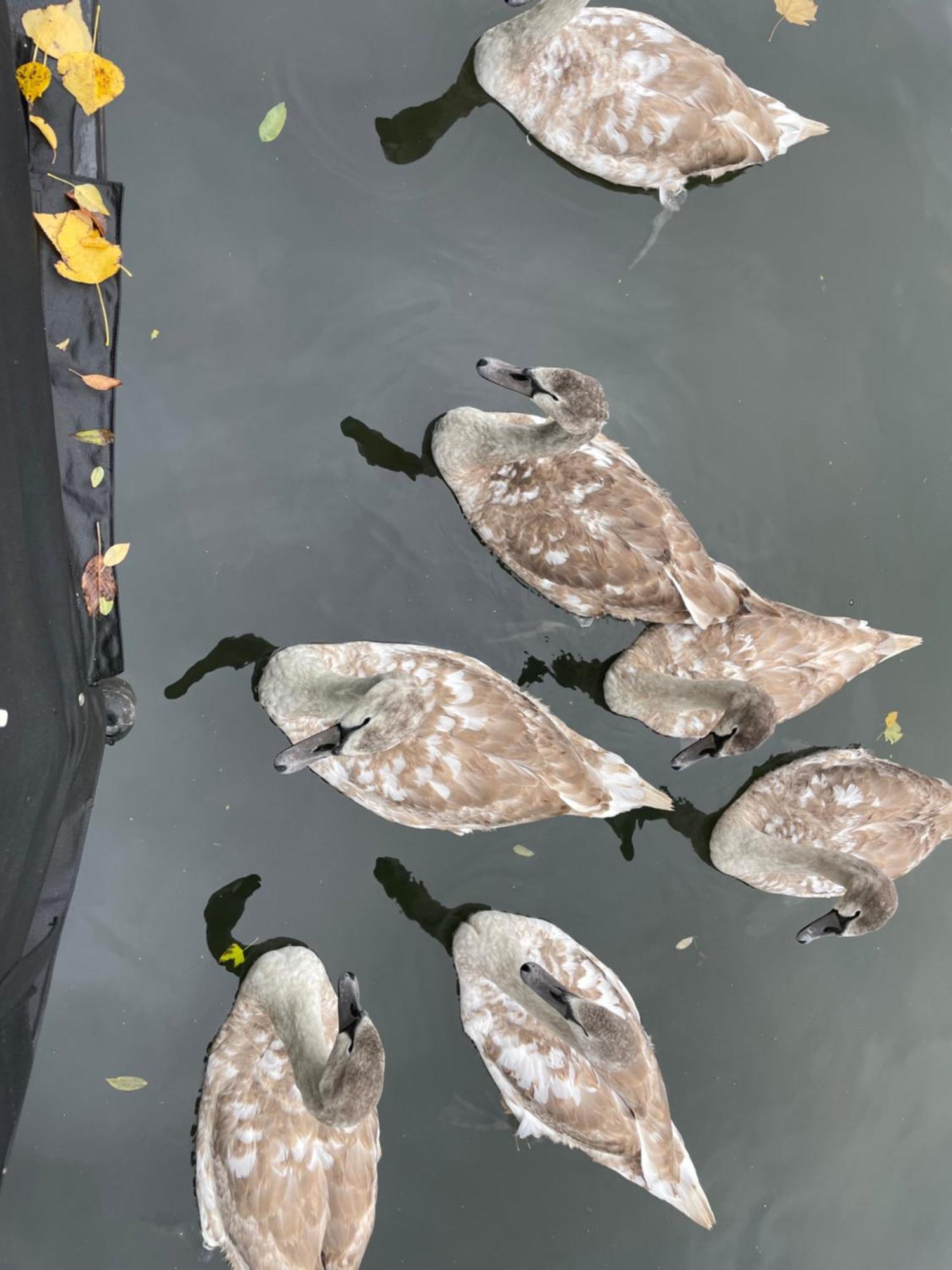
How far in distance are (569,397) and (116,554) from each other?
1312 mm

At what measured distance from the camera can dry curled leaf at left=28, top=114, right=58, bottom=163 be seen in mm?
2369

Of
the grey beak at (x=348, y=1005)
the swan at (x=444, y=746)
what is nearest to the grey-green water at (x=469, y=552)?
the swan at (x=444, y=746)

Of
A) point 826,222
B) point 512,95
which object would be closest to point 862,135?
point 826,222

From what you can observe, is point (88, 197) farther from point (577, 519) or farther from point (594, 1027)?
point (594, 1027)

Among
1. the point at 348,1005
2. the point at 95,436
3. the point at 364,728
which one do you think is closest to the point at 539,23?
the point at 95,436

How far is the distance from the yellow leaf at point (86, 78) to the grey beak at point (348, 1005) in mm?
2280

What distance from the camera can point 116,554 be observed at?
2617mm

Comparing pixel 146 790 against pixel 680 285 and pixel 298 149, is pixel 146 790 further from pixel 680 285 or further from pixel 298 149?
pixel 680 285

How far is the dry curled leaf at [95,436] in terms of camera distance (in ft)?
8.29

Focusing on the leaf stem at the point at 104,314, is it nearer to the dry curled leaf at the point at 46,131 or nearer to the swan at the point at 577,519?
the dry curled leaf at the point at 46,131

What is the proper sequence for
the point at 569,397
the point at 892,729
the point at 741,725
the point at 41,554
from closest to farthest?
the point at 41,554
the point at 569,397
the point at 741,725
the point at 892,729

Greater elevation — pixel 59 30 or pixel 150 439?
pixel 59 30

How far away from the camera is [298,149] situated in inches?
108

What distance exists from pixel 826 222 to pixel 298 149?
1.79 meters
